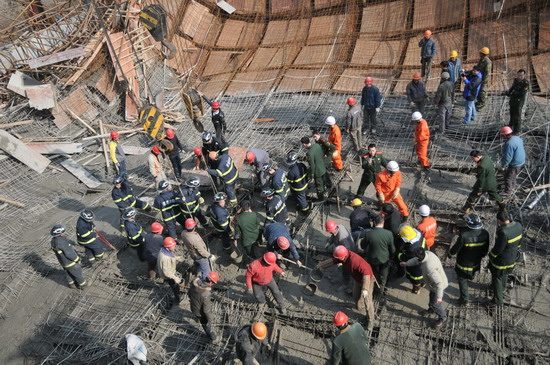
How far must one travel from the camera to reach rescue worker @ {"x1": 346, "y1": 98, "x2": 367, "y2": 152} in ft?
37.7

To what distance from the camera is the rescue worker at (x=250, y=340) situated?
6.92 metres

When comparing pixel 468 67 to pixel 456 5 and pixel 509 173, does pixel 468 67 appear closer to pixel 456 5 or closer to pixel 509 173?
pixel 456 5

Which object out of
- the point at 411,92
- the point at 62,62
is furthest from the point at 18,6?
the point at 411,92

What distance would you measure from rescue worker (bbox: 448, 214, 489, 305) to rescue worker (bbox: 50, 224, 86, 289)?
7.24m

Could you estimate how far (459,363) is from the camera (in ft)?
24.5

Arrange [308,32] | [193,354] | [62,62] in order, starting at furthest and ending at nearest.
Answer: [308,32]
[62,62]
[193,354]

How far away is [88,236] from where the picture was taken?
10.2m

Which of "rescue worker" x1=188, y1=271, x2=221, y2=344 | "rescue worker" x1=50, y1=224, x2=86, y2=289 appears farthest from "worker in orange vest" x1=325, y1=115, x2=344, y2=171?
"rescue worker" x1=50, y1=224, x2=86, y2=289

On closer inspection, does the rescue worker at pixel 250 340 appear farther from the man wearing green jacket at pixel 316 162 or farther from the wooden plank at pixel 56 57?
the wooden plank at pixel 56 57

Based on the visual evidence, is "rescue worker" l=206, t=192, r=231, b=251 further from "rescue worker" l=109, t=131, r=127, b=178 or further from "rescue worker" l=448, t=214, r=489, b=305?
"rescue worker" l=448, t=214, r=489, b=305

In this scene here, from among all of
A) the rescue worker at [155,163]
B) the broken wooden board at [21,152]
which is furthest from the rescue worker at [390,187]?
the broken wooden board at [21,152]

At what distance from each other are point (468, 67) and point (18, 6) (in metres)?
17.4

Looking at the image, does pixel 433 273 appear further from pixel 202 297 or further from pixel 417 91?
pixel 417 91

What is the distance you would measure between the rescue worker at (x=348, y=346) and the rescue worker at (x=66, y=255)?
5.88 m
